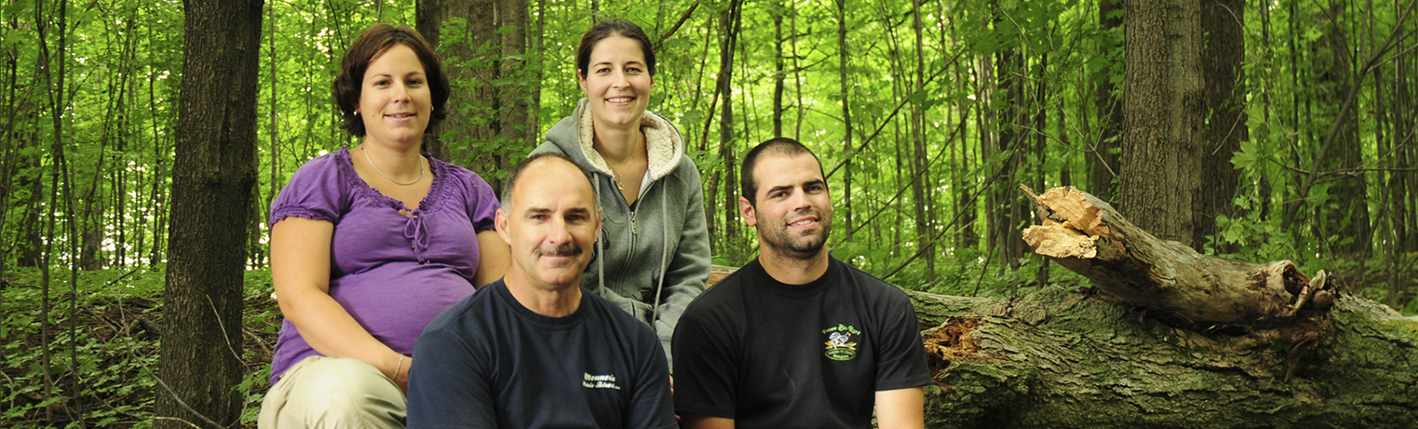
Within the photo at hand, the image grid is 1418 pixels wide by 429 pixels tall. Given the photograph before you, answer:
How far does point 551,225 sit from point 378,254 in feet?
2.44

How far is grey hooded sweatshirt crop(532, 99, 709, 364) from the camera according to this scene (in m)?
2.63

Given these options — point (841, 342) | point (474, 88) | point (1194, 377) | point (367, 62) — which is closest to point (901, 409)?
point (841, 342)

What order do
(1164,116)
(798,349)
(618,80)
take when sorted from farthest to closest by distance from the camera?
(1164,116) → (618,80) → (798,349)

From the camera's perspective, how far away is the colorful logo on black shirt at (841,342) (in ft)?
7.40

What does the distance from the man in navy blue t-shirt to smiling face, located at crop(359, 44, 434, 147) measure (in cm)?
64

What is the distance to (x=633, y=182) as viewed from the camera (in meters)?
2.74

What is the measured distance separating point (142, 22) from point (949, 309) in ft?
22.4

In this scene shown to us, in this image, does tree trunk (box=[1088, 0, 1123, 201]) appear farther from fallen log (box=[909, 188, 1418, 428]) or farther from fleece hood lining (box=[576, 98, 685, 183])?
fleece hood lining (box=[576, 98, 685, 183])

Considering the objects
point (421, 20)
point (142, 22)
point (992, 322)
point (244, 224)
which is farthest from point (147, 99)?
point (992, 322)

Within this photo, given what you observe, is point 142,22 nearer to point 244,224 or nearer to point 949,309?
point 244,224

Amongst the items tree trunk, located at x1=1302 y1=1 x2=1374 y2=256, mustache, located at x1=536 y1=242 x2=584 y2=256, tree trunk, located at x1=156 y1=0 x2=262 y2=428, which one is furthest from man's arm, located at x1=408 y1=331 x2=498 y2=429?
tree trunk, located at x1=1302 y1=1 x2=1374 y2=256

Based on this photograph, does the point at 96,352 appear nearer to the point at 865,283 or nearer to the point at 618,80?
the point at 618,80

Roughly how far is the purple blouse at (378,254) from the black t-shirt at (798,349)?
0.66m

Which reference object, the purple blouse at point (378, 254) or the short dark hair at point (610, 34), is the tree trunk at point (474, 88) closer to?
the short dark hair at point (610, 34)
